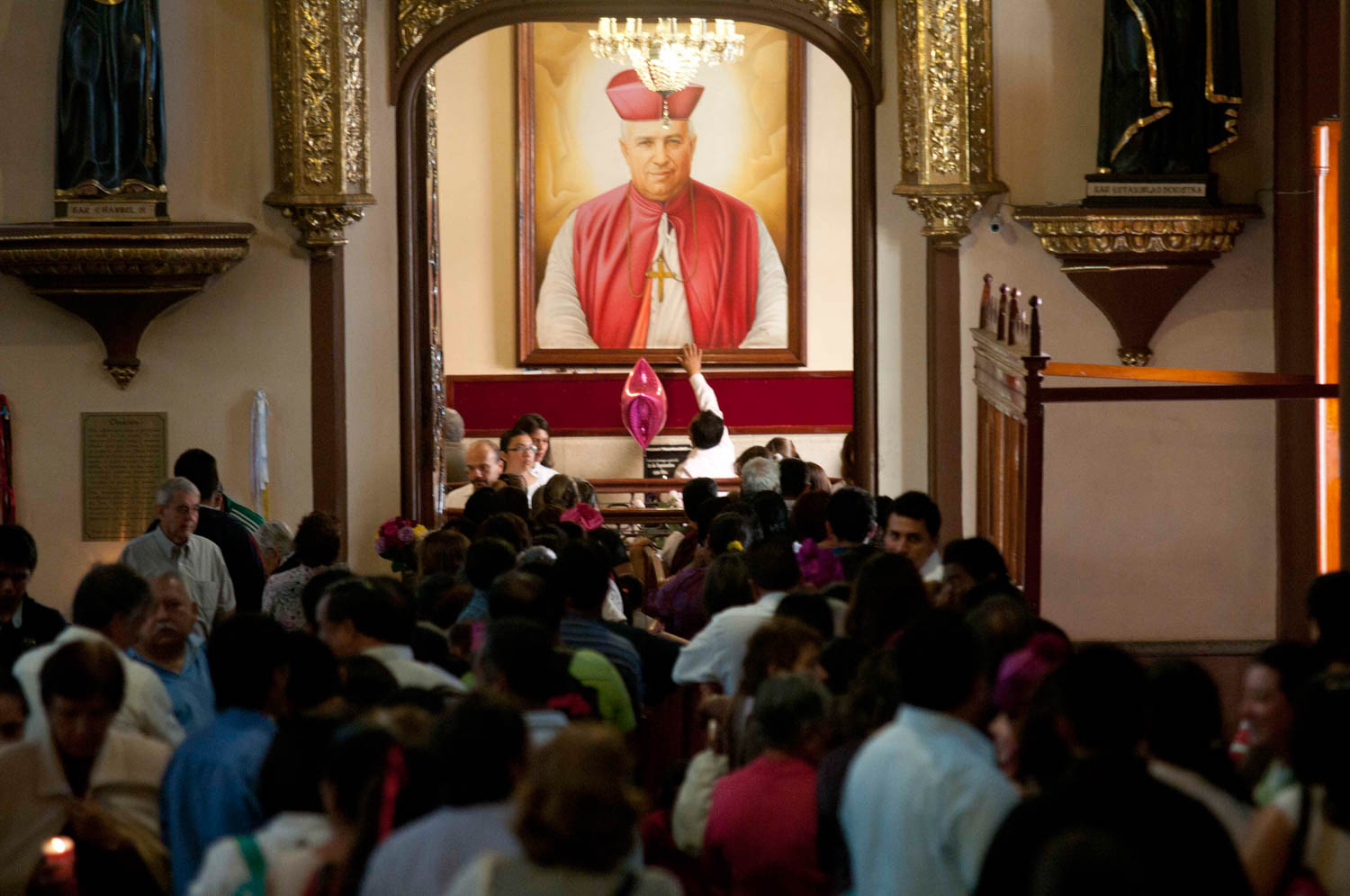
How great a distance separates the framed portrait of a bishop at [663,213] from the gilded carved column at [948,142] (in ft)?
19.8

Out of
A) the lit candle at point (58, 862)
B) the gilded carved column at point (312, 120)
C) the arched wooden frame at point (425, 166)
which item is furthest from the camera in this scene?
the arched wooden frame at point (425, 166)

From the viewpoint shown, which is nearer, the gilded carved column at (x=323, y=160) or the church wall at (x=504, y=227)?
the gilded carved column at (x=323, y=160)

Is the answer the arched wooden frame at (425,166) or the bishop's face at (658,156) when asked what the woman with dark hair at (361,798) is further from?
the bishop's face at (658,156)

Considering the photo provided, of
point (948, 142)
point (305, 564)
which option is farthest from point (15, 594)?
point (948, 142)

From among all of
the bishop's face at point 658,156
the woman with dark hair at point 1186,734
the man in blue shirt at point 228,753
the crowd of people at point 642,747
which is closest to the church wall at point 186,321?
the crowd of people at point 642,747

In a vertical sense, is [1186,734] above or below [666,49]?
below

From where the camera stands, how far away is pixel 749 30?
1597 centimetres

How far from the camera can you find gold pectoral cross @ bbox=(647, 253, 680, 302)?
53.4 feet

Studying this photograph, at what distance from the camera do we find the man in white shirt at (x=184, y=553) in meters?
7.33

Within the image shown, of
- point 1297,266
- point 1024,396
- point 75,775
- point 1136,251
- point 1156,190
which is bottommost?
point 75,775

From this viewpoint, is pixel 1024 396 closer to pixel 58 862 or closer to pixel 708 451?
pixel 58 862

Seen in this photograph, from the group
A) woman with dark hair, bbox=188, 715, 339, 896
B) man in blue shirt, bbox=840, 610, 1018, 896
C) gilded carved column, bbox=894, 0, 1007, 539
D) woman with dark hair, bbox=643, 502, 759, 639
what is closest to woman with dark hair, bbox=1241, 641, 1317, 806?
man in blue shirt, bbox=840, 610, 1018, 896

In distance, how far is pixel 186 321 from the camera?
9.85 meters

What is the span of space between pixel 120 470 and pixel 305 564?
3268 mm
